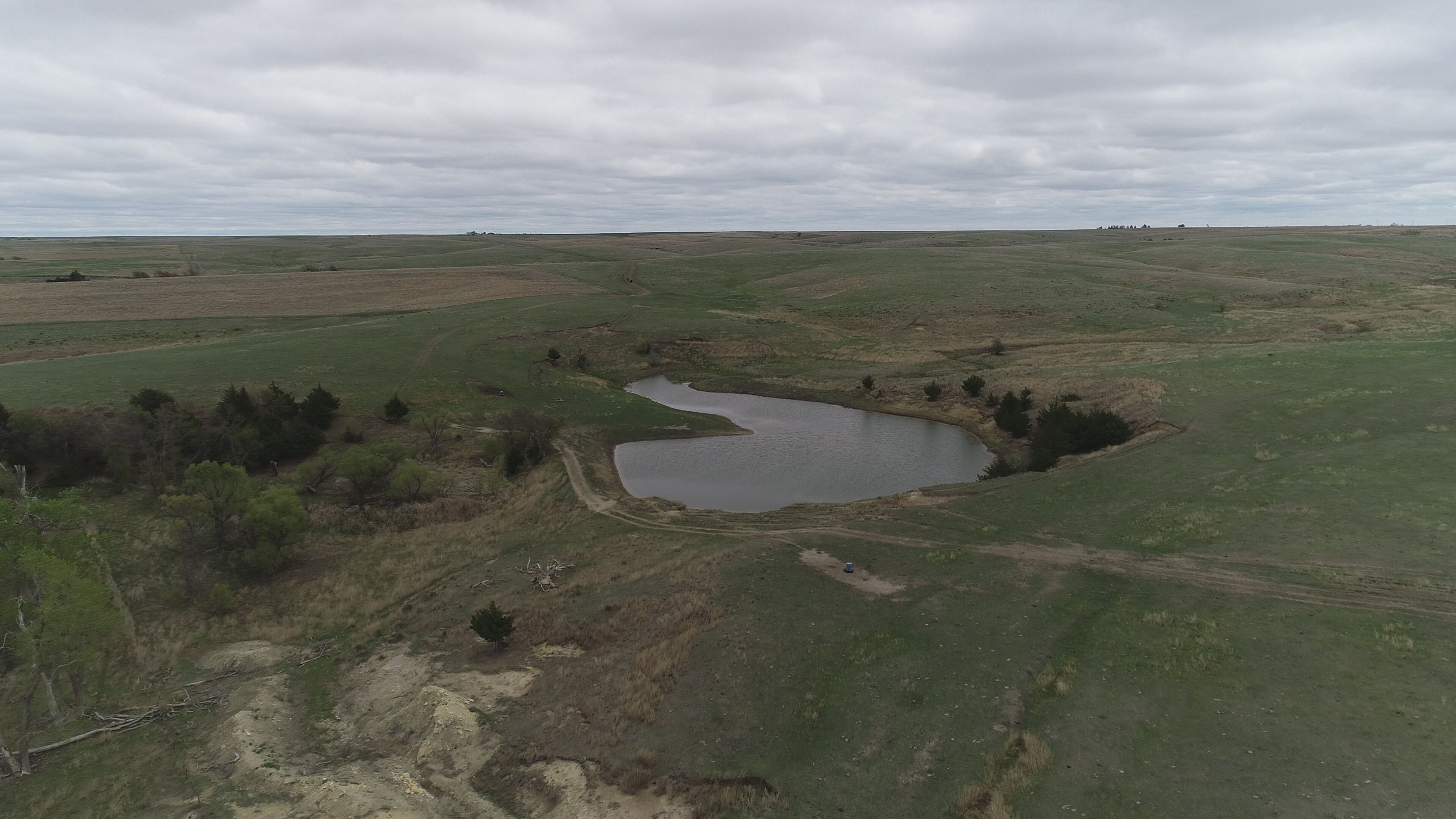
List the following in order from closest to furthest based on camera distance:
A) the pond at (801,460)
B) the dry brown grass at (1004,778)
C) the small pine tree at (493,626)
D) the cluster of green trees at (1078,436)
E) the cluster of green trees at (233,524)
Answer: the dry brown grass at (1004,778)
the small pine tree at (493,626)
the cluster of green trees at (233,524)
the cluster of green trees at (1078,436)
the pond at (801,460)

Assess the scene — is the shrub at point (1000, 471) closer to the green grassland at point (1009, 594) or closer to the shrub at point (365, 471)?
the green grassland at point (1009, 594)

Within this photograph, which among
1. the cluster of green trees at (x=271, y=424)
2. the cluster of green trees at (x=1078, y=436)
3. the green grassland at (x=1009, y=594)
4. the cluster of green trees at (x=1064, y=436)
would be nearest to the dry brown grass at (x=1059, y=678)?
the green grassland at (x=1009, y=594)

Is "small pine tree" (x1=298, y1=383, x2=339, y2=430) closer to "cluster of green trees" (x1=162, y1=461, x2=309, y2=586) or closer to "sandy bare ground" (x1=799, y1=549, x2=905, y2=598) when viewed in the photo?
"cluster of green trees" (x1=162, y1=461, x2=309, y2=586)

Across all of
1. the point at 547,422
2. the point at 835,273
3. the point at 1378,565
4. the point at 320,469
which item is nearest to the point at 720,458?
the point at 547,422

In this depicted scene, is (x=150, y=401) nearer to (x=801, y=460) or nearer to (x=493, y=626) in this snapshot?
(x=493, y=626)

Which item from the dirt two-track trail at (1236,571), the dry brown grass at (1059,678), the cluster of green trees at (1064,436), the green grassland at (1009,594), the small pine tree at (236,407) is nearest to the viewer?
the green grassland at (1009,594)

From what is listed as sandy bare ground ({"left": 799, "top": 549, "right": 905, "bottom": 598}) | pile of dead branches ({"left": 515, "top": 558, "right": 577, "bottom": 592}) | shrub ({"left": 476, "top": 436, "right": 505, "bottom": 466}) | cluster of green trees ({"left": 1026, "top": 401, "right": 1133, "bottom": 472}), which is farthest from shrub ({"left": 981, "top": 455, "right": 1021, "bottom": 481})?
shrub ({"left": 476, "top": 436, "right": 505, "bottom": 466})

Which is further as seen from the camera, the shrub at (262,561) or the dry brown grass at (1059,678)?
the shrub at (262,561)
